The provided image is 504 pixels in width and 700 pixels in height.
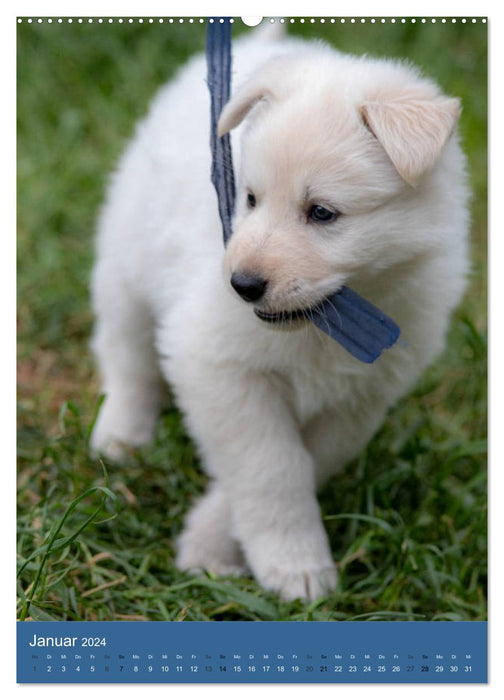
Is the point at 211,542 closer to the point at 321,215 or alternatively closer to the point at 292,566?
the point at 292,566

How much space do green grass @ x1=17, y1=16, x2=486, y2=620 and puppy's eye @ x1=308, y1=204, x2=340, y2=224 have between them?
730 millimetres

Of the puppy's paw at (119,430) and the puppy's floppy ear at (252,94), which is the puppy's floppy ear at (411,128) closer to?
the puppy's floppy ear at (252,94)

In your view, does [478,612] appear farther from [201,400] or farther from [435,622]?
[201,400]

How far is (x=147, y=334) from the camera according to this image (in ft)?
14.2

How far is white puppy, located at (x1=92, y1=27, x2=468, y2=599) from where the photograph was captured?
2.83 metres

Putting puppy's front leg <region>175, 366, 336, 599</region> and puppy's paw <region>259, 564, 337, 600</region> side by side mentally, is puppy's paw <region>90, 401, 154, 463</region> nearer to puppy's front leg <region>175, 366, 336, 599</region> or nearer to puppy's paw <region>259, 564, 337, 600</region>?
puppy's front leg <region>175, 366, 336, 599</region>

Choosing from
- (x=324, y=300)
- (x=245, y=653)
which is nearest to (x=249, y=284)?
(x=324, y=300)

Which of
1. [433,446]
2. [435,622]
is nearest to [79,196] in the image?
[433,446]

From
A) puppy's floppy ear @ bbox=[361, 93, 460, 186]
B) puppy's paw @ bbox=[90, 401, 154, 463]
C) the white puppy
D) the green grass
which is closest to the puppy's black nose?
the white puppy

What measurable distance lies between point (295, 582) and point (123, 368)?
134cm

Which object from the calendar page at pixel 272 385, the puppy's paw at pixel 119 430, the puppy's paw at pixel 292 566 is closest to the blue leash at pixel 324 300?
the calendar page at pixel 272 385

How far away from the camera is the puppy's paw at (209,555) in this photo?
367 centimetres

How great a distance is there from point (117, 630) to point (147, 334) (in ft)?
5.25

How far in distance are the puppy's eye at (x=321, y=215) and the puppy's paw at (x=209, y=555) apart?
1.42 metres
